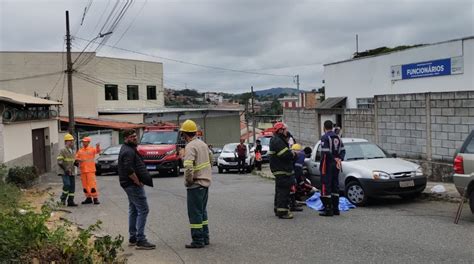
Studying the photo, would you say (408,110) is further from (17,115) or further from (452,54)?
(17,115)

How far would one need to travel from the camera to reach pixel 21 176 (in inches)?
653

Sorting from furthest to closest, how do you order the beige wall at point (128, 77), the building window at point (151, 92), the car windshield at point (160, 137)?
the building window at point (151, 92), the beige wall at point (128, 77), the car windshield at point (160, 137)

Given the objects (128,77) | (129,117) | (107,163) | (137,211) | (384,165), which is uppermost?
(128,77)

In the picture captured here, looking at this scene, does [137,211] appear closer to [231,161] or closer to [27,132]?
[27,132]

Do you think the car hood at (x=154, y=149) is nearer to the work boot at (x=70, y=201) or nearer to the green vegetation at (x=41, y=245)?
the work boot at (x=70, y=201)

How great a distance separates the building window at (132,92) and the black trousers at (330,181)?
1694 inches

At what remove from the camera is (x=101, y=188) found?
58.4 feet

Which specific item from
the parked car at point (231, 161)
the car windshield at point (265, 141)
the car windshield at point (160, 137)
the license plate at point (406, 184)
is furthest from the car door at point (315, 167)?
the car windshield at point (265, 141)

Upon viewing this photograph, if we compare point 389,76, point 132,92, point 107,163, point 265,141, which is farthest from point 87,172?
point 132,92

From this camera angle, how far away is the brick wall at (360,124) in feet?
61.2

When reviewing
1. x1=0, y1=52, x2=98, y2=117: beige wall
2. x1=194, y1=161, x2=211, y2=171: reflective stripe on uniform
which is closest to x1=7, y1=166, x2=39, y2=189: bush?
x1=194, y1=161, x2=211, y2=171: reflective stripe on uniform

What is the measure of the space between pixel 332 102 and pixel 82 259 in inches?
1072

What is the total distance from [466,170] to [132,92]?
45.2 meters

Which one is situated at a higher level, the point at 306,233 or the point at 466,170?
the point at 466,170
